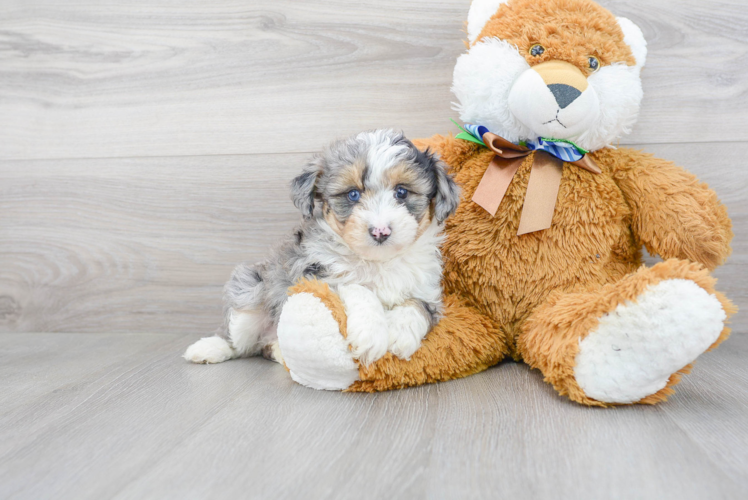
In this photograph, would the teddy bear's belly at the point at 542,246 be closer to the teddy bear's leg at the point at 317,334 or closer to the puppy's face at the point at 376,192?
the puppy's face at the point at 376,192

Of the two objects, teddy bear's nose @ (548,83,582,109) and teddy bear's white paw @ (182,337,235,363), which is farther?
teddy bear's white paw @ (182,337,235,363)

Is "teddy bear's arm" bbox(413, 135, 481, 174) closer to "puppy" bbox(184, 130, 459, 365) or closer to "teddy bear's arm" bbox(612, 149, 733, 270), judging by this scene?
"puppy" bbox(184, 130, 459, 365)

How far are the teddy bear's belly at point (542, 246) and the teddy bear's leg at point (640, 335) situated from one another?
0.21 m

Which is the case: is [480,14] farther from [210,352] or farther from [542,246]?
[210,352]

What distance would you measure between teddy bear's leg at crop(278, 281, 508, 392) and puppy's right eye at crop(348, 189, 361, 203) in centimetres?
22

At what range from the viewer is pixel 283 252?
156 centimetres

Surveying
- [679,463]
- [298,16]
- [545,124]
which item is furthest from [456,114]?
[679,463]

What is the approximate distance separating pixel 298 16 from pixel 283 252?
0.91 metres

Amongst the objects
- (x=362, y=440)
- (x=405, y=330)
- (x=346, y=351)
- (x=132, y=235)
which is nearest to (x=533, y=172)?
(x=405, y=330)

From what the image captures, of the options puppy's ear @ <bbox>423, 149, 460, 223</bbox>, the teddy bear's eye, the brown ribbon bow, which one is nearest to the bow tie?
the brown ribbon bow

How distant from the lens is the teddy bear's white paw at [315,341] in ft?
4.22

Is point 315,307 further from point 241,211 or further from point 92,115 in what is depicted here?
point 92,115

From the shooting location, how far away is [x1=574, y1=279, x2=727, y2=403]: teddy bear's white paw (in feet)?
3.74

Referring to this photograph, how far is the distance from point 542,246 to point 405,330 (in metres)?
0.46
